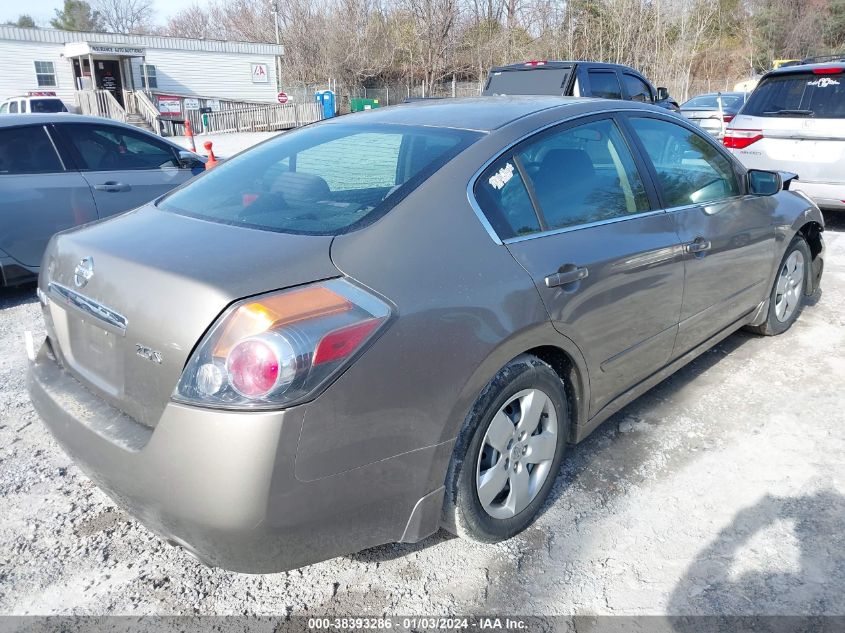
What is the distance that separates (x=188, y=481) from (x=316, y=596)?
77cm

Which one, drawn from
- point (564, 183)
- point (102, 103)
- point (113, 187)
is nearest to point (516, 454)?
point (564, 183)

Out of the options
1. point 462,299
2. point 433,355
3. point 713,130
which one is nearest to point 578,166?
point 462,299

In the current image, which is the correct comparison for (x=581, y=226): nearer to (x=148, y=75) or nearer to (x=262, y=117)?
(x=262, y=117)

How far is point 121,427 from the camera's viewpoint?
2.14m

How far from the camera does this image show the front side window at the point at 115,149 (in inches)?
234

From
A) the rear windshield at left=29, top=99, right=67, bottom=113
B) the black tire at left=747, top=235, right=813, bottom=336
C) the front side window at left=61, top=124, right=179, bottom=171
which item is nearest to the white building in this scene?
the rear windshield at left=29, top=99, right=67, bottom=113

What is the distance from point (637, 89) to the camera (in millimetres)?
10992

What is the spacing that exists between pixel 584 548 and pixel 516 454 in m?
0.47

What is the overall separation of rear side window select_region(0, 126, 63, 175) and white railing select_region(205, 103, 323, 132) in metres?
22.9

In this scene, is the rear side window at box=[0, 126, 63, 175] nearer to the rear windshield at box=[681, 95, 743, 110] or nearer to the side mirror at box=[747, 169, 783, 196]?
the side mirror at box=[747, 169, 783, 196]

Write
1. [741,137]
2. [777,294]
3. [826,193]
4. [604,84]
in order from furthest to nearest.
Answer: [604,84] < [741,137] < [826,193] < [777,294]

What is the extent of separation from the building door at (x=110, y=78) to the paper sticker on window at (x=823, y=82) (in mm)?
31611

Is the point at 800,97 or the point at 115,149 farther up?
the point at 800,97

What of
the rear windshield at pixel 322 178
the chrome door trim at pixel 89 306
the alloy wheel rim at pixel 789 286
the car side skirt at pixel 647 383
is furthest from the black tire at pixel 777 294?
the chrome door trim at pixel 89 306
